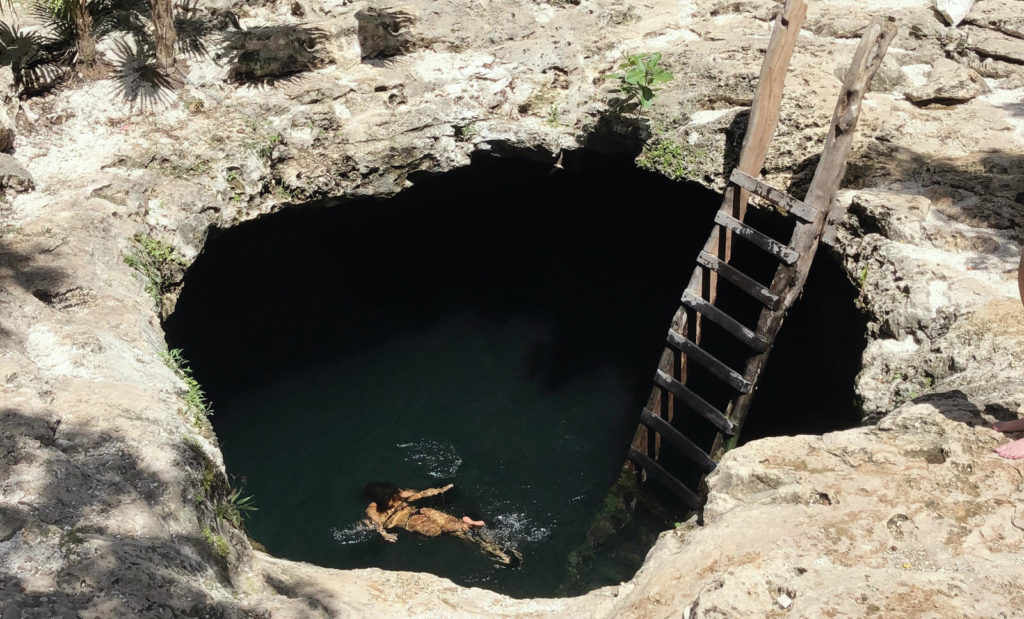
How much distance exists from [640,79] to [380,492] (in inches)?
185

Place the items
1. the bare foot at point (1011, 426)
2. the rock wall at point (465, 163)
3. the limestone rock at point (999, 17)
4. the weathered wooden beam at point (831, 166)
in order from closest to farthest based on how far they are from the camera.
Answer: the rock wall at point (465, 163)
the bare foot at point (1011, 426)
the weathered wooden beam at point (831, 166)
the limestone rock at point (999, 17)

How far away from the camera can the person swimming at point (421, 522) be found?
8.52m

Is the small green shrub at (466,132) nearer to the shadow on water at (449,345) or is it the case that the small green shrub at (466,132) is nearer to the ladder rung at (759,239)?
the shadow on water at (449,345)

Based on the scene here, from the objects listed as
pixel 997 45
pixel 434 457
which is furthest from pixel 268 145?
pixel 997 45

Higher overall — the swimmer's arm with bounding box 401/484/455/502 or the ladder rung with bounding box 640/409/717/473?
the ladder rung with bounding box 640/409/717/473

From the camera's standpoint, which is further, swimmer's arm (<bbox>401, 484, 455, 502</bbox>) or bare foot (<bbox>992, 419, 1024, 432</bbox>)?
swimmer's arm (<bbox>401, 484, 455, 502</bbox>)

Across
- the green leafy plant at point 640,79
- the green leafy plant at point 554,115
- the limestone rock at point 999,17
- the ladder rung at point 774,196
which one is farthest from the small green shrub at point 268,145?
the limestone rock at point 999,17

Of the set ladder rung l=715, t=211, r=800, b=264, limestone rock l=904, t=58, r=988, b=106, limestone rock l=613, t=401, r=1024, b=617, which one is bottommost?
limestone rock l=613, t=401, r=1024, b=617

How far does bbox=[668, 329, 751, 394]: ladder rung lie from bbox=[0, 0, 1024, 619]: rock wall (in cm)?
125

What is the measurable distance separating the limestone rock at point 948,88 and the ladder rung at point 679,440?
141 inches

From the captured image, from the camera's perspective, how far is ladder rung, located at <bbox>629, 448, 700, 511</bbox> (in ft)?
25.3

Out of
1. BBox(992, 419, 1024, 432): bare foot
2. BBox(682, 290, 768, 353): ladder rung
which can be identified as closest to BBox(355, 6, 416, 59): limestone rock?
BBox(682, 290, 768, 353): ladder rung

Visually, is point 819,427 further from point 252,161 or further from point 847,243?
→ point 252,161

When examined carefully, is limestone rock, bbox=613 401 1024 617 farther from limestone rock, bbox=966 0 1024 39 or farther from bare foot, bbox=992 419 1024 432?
limestone rock, bbox=966 0 1024 39
